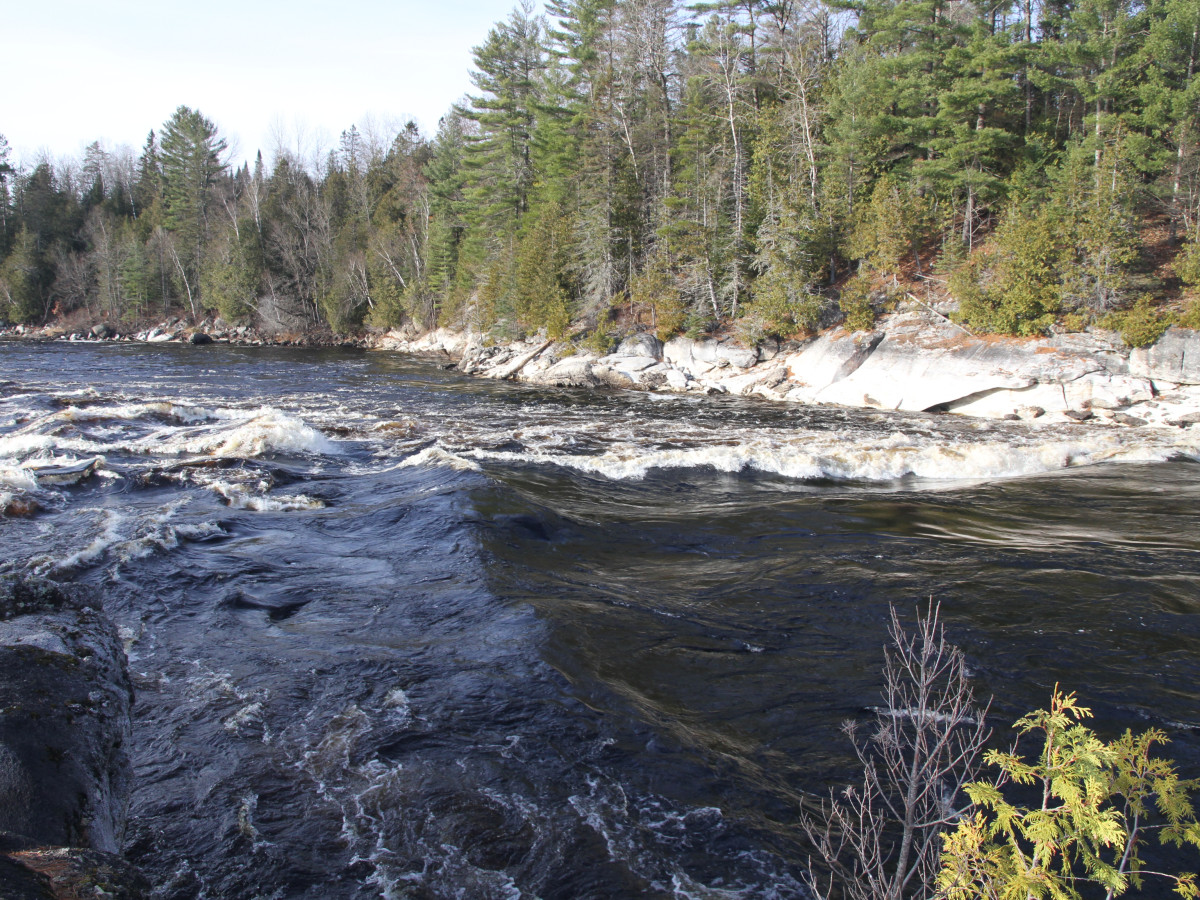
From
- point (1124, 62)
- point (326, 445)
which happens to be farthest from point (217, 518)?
point (1124, 62)

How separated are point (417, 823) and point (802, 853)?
8.64 feet

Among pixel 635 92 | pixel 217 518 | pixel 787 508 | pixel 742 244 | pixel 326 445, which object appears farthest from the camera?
pixel 635 92

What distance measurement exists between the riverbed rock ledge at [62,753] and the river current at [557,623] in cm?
45

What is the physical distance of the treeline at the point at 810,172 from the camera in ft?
77.9

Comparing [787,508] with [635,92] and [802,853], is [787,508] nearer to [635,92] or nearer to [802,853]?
[802,853]

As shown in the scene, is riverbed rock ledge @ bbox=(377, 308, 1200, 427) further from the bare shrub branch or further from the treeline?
the bare shrub branch

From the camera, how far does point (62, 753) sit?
4.11m

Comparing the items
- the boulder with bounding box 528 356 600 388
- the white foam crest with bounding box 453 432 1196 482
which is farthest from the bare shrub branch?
the boulder with bounding box 528 356 600 388

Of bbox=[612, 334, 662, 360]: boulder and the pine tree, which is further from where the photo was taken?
the pine tree

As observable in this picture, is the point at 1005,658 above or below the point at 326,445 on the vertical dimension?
below

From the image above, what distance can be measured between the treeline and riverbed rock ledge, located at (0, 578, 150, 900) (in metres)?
26.1

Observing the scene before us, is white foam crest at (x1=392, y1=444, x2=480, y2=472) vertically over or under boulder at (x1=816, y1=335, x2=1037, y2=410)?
under

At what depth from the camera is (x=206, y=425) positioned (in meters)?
18.3

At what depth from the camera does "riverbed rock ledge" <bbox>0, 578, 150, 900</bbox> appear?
3.07 meters
